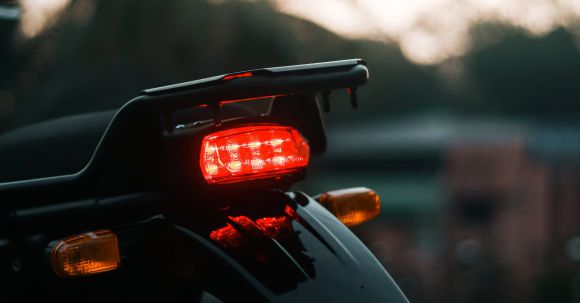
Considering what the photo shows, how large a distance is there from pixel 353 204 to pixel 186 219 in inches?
22.3

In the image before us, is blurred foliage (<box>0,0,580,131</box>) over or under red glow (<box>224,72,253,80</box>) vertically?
under

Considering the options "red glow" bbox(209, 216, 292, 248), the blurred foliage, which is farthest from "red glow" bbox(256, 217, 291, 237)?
the blurred foliage

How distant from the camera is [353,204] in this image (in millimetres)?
2250

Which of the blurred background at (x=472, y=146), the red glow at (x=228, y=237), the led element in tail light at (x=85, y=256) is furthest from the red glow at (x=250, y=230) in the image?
the blurred background at (x=472, y=146)

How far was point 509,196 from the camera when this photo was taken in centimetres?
4678

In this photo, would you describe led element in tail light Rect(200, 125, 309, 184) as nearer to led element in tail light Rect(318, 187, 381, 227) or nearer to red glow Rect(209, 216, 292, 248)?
red glow Rect(209, 216, 292, 248)

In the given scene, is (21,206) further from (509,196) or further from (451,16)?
(509,196)

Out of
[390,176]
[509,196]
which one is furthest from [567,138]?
[390,176]

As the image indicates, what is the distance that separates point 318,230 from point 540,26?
40.5 m

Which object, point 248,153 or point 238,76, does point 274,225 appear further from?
point 238,76

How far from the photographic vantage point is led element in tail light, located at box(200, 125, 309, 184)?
71.0 inches

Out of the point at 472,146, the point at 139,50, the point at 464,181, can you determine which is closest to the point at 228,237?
the point at 139,50

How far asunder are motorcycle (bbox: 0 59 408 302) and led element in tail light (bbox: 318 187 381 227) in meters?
0.26

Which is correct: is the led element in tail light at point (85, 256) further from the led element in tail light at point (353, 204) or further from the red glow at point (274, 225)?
the led element in tail light at point (353, 204)
